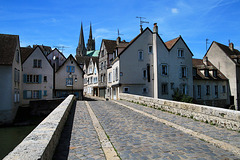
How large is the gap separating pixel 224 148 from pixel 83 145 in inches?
147

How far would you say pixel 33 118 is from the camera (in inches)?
1006

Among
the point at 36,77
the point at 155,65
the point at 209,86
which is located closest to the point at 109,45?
the point at 155,65

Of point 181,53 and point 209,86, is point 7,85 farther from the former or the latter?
point 209,86

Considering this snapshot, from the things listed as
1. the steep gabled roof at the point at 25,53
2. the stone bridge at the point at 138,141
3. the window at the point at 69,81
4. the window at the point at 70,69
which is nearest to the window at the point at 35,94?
the steep gabled roof at the point at 25,53

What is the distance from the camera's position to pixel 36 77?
31.4 meters

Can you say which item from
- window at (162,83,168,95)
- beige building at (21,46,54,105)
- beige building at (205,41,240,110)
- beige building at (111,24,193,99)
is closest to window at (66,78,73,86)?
beige building at (21,46,54,105)

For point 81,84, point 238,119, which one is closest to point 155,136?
point 238,119

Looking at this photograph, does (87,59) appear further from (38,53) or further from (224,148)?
(224,148)

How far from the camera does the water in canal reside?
15027 mm

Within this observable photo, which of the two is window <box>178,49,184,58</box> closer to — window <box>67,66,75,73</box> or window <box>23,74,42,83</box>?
window <box>67,66,75,73</box>

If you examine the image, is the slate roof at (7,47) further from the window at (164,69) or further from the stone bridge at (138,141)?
Result: the window at (164,69)

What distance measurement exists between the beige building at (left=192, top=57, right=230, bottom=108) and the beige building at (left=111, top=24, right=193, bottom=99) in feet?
12.2

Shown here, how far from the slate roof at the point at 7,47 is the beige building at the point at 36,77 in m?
5.35

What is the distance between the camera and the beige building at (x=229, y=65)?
34.2 m
